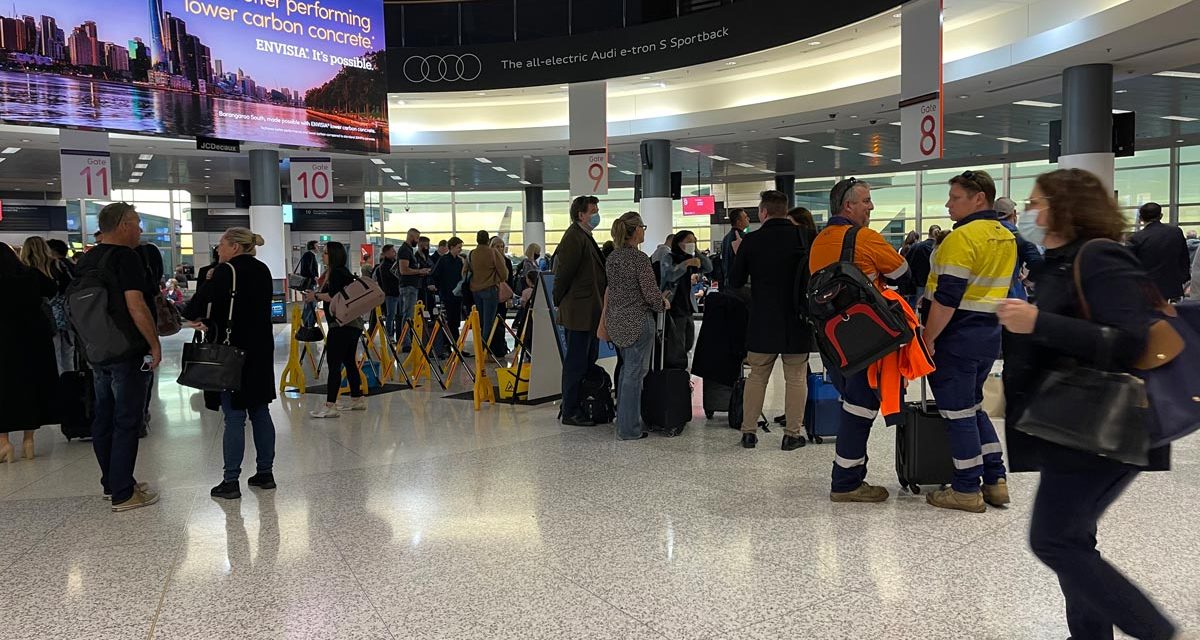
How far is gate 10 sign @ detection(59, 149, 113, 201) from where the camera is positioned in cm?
1290

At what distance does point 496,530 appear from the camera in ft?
13.5

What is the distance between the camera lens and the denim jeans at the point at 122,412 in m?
4.46

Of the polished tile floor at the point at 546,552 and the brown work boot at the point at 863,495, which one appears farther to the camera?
the brown work boot at the point at 863,495

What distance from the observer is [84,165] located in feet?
42.8

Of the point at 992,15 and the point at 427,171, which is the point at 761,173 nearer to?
the point at 427,171

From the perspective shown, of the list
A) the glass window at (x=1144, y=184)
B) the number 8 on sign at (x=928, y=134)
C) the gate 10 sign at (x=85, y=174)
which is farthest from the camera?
the glass window at (x=1144, y=184)

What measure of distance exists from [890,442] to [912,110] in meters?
5.01

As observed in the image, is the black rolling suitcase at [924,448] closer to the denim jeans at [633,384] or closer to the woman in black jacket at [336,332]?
the denim jeans at [633,384]

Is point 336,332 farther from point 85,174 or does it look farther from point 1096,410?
point 85,174

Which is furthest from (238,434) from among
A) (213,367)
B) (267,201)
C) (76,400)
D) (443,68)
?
(267,201)

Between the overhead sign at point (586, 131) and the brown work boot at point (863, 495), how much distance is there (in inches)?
393

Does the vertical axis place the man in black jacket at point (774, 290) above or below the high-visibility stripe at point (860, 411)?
above

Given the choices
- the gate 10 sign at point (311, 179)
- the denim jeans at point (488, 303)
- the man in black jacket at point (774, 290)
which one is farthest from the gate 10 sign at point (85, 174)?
the man in black jacket at point (774, 290)

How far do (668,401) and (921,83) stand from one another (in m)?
5.48
